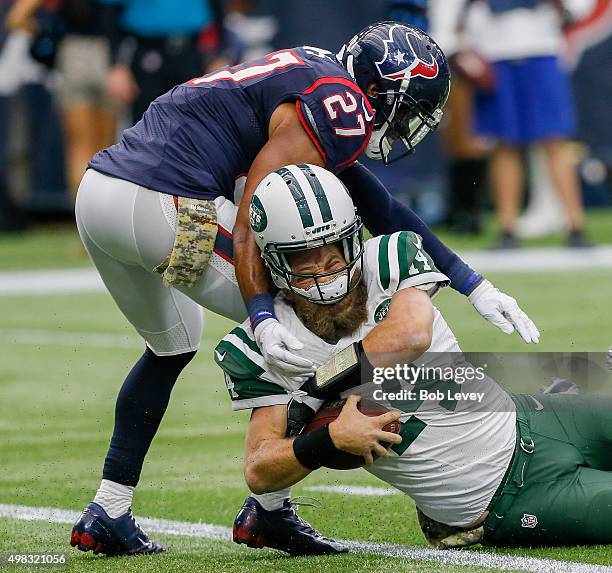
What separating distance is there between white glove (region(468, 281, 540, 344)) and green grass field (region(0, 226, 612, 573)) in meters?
0.62

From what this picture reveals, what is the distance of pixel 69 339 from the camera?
801 centimetres

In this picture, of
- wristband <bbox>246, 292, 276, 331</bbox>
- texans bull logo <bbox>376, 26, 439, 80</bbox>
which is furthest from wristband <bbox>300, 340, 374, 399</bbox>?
texans bull logo <bbox>376, 26, 439, 80</bbox>

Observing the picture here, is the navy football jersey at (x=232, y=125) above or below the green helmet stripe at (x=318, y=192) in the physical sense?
above

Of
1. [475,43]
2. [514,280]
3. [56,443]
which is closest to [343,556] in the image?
[56,443]

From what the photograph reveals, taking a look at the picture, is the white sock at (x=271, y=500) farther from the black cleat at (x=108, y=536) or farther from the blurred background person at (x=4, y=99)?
the blurred background person at (x=4, y=99)

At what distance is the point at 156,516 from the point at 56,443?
125cm

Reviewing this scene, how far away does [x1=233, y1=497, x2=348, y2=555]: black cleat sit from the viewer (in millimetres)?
3727

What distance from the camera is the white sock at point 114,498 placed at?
12.7 ft

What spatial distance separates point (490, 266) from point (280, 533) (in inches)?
247

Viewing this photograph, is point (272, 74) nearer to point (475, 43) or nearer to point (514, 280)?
point (514, 280)

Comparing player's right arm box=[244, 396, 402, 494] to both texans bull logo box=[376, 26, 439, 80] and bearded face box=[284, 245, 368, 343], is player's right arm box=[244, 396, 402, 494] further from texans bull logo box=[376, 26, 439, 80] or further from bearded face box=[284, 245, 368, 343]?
texans bull logo box=[376, 26, 439, 80]

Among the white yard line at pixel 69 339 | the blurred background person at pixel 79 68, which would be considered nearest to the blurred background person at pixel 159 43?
the blurred background person at pixel 79 68

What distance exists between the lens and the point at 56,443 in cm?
543

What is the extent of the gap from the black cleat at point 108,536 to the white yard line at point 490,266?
19.5 feet
